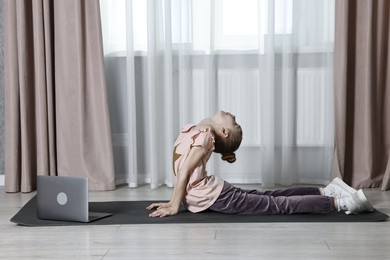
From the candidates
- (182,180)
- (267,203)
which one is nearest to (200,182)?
(182,180)

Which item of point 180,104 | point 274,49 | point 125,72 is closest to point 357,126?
point 274,49

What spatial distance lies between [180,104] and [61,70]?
720 mm

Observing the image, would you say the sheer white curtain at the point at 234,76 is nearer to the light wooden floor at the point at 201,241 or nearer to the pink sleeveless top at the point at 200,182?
the pink sleeveless top at the point at 200,182

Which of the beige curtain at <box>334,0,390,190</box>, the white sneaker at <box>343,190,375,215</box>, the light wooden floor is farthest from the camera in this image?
the beige curtain at <box>334,0,390,190</box>

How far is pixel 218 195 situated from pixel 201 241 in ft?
1.66

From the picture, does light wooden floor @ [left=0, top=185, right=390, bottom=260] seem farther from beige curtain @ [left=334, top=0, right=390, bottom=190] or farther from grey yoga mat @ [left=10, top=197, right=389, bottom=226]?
beige curtain @ [left=334, top=0, right=390, bottom=190]

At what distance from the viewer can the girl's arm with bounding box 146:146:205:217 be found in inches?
128

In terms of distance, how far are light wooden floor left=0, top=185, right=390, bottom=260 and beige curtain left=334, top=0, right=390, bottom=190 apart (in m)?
1.02

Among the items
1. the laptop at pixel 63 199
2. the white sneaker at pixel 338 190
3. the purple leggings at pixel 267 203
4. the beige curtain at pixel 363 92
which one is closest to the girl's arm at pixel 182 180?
the purple leggings at pixel 267 203

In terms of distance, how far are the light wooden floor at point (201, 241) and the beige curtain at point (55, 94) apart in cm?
96

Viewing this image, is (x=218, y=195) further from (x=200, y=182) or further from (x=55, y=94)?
(x=55, y=94)

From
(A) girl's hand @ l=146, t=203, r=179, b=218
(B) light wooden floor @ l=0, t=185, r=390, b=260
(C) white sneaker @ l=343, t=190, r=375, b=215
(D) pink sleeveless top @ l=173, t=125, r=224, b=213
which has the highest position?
(D) pink sleeveless top @ l=173, t=125, r=224, b=213

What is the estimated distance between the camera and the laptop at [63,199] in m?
3.08

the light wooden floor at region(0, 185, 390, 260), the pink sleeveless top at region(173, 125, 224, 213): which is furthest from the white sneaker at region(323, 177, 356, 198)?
the pink sleeveless top at region(173, 125, 224, 213)
